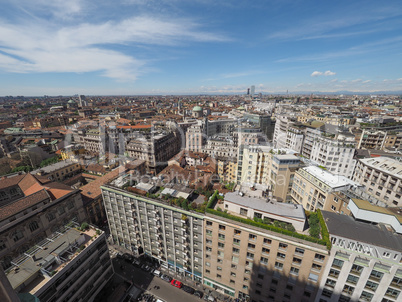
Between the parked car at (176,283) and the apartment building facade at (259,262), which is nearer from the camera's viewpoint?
the apartment building facade at (259,262)

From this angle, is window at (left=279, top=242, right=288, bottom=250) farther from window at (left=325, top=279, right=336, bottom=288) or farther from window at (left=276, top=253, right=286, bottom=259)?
window at (left=325, top=279, right=336, bottom=288)

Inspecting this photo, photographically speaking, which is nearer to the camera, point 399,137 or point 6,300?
point 6,300

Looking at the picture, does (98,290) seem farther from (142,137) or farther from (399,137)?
(399,137)

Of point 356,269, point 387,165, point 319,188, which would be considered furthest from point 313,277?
point 387,165

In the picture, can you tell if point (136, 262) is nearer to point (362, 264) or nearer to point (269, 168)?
point (269, 168)

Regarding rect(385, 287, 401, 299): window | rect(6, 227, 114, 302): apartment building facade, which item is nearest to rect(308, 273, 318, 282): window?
rect(385, 287, 401, 299): window

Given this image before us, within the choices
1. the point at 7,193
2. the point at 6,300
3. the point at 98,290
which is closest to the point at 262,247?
the point at 6,300

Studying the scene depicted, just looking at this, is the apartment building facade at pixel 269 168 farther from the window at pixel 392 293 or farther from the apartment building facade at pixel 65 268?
the apartment building facade at pixel 65 268

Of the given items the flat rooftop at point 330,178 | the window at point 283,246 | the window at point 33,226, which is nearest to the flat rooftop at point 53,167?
the window at point 33,226
